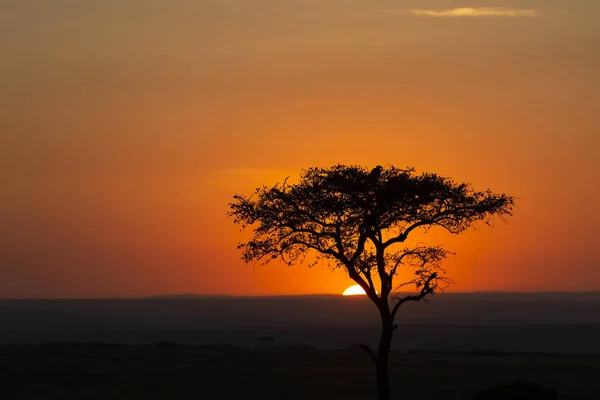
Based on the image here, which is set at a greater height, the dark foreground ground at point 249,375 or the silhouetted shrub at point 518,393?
the dark foreground ground at point 249,375

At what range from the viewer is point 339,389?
167 feet

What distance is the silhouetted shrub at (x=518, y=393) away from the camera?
42.5 m

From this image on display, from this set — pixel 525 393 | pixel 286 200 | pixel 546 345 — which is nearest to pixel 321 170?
pixel 286 200

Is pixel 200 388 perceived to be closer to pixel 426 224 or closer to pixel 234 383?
pixel 234 383

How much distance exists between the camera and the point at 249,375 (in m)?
54.6

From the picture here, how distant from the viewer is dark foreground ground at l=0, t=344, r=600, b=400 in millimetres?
48906

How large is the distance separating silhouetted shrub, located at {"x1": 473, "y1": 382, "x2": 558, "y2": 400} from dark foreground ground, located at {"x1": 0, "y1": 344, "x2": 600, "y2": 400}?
468 cm

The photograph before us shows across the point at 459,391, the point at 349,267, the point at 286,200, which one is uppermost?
the point at 286,200

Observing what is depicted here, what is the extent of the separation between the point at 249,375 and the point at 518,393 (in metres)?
17.4

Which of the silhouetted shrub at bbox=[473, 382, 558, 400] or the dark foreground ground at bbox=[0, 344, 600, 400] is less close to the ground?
the dark foreground ground at bbox=[0, 344, 600, 400]

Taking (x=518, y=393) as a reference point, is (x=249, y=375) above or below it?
above

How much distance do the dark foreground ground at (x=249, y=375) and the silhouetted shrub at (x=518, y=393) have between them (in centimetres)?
468

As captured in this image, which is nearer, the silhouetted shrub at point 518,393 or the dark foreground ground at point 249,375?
→ the silhouetted shrub at point 518,393

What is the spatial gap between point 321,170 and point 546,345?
93.8 metres
